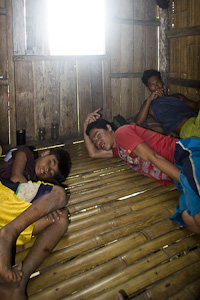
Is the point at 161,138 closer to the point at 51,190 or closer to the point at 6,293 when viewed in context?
the point at 51,190

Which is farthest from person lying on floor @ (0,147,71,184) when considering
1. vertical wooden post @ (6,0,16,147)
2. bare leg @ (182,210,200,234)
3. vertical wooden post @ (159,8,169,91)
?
vertical wooden post @ (159,8,169,91)

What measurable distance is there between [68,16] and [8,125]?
7.68 ft

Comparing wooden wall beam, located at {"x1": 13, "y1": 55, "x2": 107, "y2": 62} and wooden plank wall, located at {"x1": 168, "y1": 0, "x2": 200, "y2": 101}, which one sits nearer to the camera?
wooden wall beam, located at {"x1": 13, "y1": 55, "x2": 107, "y2": 62}

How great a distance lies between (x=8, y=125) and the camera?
167 inches

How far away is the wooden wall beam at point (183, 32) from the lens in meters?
4.35

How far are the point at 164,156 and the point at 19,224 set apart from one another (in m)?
1.54

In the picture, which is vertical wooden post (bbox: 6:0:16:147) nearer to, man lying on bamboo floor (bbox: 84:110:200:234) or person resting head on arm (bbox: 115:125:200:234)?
man lying on bamboo floor (bbox: 84:110:200:234)

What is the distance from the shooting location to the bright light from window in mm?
4336

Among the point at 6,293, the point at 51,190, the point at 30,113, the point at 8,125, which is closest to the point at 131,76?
the point at 30,113

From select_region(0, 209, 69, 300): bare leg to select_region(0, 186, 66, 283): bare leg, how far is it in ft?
0.14

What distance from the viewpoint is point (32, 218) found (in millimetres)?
1640

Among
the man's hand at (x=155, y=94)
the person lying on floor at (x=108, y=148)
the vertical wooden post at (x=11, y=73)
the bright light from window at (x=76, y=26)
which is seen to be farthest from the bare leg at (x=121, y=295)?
the bright light from window at (x=76, y=26)

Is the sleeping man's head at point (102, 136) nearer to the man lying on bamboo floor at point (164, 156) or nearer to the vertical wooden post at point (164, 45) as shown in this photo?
the man lying on bamboo floor at point (164, 156)

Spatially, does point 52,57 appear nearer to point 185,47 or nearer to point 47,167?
point 185,47
